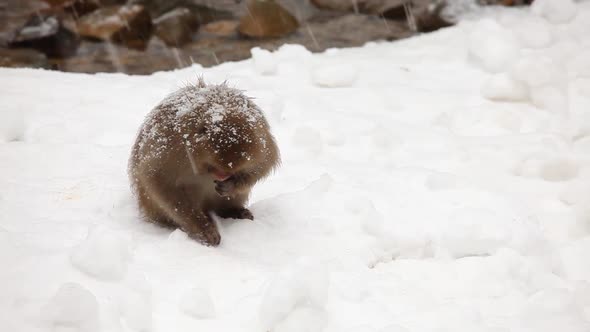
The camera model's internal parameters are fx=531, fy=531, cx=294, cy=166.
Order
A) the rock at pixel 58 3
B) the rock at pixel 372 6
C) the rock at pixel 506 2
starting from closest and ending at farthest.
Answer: the rock at pixel 506 2 → the rock at pixel 372 6 → the rock at pixel 58 3

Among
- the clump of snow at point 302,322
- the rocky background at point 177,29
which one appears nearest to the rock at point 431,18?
the rocky background at point 177,29

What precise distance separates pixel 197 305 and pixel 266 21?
620 cm

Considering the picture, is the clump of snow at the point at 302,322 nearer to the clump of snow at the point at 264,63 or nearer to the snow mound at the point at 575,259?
the snow mound at the point at 575,259

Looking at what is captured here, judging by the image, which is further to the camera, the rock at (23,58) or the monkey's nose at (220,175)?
the rock at (23,58)

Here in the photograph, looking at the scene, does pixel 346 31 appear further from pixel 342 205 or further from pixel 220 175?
pixel 220 175

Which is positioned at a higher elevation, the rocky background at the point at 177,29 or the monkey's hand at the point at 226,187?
the monkey's hand at the point at 226,187

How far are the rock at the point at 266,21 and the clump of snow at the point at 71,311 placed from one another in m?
6.10

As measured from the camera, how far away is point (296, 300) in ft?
6.95

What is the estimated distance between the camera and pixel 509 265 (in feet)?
8.38

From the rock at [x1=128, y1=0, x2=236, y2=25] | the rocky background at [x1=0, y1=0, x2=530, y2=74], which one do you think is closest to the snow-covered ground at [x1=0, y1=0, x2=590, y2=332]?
the rocky background at [x1=0, y1=0, x2=530, y2=74]

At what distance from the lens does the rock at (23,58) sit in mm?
6824

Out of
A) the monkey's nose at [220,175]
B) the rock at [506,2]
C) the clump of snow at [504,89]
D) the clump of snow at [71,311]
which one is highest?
the clump of snow at [71,311]

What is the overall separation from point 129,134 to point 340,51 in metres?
2.77

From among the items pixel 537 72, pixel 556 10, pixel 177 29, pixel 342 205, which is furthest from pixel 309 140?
pixel 177 29
